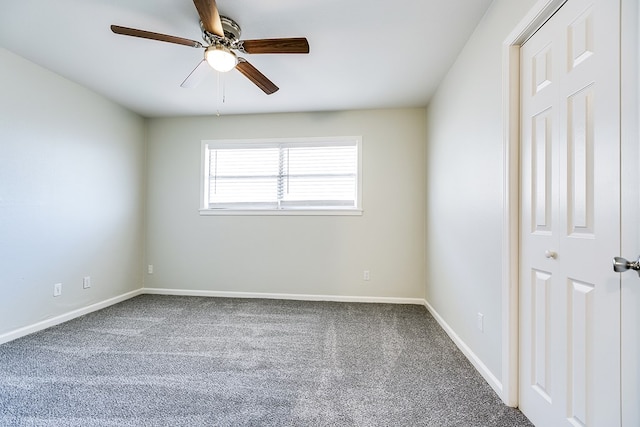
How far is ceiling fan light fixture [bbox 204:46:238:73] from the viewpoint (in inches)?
76.7

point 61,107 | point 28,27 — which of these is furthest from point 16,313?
point 28,27

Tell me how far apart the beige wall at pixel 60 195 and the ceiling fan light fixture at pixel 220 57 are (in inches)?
73.3

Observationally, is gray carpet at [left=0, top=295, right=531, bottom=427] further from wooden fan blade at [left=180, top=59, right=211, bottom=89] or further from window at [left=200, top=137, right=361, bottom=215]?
wooden fan blade at [left=180, top=59, right=211, bottom=89]

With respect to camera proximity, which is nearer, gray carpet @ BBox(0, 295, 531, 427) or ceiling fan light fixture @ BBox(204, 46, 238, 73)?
gray carpet @ BBox(0, 295, 531, 427)

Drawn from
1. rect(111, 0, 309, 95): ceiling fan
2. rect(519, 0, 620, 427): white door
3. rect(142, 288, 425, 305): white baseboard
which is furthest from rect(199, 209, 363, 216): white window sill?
rect(519, 0, 620, 427): white door

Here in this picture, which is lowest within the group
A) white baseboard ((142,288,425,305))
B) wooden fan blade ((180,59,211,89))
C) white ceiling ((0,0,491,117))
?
white baseboard ((142,288,425,305))

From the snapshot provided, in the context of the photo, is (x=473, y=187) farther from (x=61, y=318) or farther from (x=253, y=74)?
(x=61, y=318)

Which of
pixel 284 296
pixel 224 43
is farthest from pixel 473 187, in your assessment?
pixel 284 296

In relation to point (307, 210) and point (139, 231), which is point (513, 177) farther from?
point (139, 231)

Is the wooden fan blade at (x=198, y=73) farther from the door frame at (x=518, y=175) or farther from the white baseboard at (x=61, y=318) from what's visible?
the white baseboard at (x=61, y=318)

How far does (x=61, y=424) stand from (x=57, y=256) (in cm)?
197

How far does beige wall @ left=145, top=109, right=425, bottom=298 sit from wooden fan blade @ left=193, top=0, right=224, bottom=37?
6.53ft

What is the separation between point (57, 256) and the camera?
9.16 feet

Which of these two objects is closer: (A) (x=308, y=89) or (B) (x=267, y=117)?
(A) (x=308, y=89)
